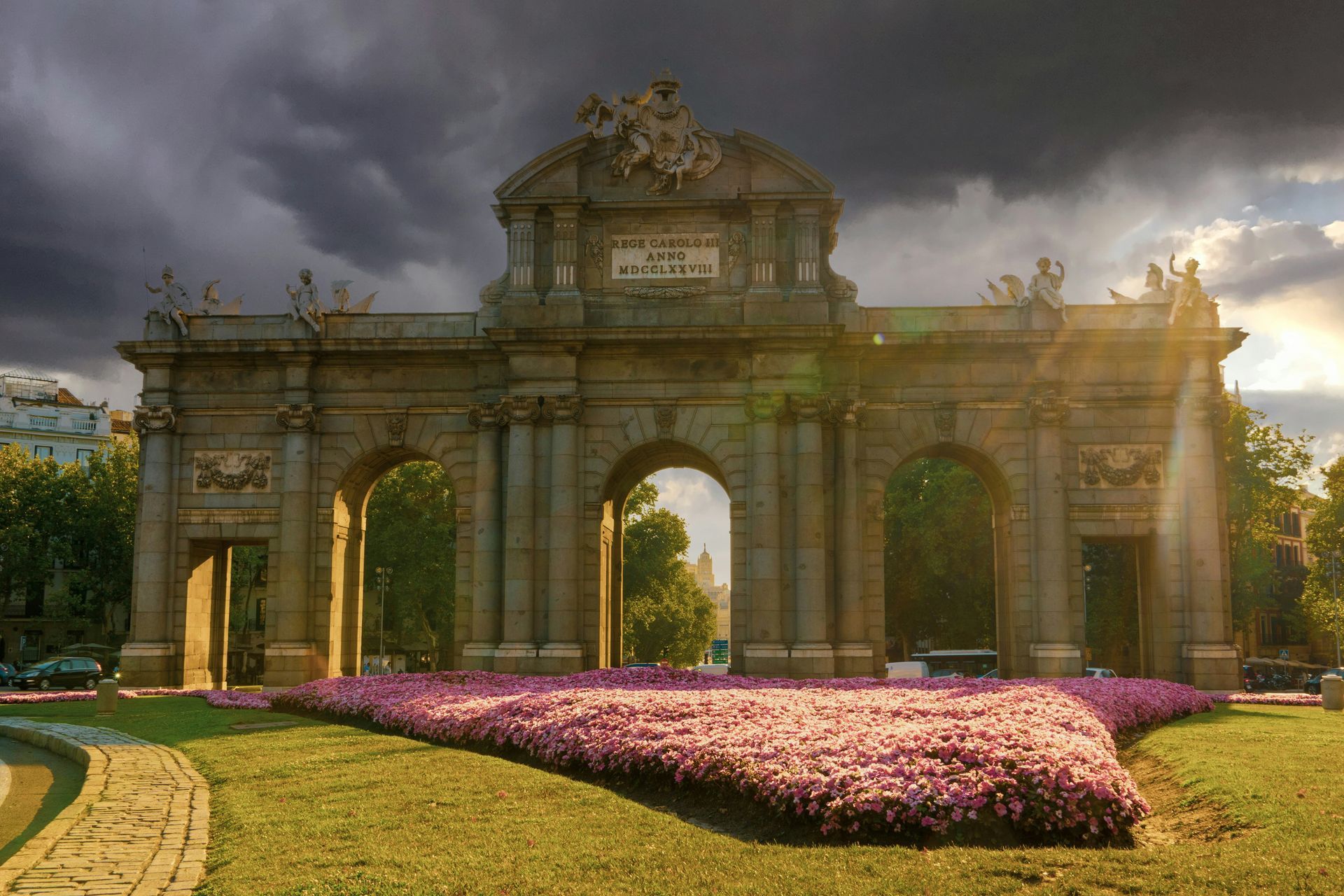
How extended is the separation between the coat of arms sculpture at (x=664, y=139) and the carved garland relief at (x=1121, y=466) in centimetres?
1467

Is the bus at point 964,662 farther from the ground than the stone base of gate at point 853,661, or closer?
closer

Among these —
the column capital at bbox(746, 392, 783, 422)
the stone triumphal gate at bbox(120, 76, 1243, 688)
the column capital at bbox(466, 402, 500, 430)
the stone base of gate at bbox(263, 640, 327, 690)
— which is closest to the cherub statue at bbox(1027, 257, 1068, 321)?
the stone triumphal gate at bbox(120, 76, 1243, 688)

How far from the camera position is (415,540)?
213ft

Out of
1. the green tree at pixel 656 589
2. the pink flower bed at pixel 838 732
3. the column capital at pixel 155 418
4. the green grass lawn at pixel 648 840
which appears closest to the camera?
the green grass lawn at pixel 648 840

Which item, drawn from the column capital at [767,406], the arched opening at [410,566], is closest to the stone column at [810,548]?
the column capital at [767,406]

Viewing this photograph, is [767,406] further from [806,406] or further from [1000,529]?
[1000,529]

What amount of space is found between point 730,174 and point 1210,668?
2062cm

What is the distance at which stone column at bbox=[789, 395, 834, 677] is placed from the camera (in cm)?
3425

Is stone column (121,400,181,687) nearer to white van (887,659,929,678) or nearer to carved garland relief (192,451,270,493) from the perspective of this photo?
carved garland relief (192,451,270,493)

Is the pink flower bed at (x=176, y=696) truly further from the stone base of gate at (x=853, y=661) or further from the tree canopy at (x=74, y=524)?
the tree canopy at (x=74, y=524)

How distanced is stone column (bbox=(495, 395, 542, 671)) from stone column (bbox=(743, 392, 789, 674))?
651 centimetres

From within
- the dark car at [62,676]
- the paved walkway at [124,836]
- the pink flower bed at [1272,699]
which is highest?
the paved walkway at [124,836]

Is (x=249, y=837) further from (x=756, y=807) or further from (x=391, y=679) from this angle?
(x=391, y=679)

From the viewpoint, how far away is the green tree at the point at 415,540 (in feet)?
212
